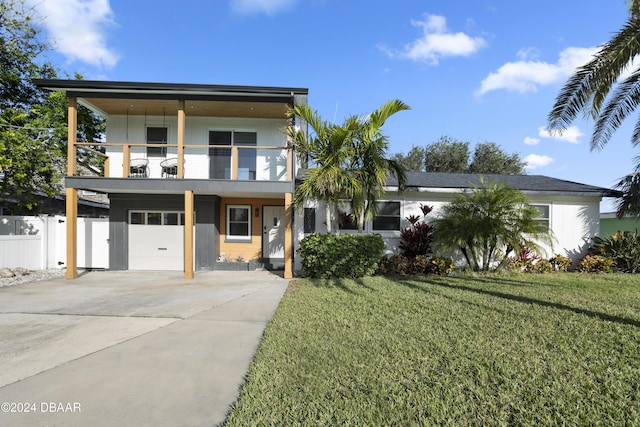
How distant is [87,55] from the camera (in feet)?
46.5

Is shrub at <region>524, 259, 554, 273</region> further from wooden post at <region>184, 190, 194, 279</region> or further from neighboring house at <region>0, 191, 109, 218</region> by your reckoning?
neighboring house at <region>0, 191, 109, 218</region>

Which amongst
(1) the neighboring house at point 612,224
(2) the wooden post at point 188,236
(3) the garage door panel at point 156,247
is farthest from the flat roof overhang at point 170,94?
(1) the neighboring house at point 612,224

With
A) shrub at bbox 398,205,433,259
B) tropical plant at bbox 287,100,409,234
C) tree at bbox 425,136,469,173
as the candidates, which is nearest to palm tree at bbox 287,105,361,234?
tropical plant at bbox 287,100,409,234

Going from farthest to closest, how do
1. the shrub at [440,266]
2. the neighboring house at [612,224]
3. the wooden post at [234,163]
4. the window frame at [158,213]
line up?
the neighboring house at [612,224]
the window frame at [158,213]
the shrub at [440,266]
the wooden post at [234,163]

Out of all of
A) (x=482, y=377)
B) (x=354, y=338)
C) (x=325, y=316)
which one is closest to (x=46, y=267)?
(x=325, y=316)

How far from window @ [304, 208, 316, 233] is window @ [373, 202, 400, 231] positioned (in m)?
2.21

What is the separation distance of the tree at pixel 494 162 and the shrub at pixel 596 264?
23.3 meters

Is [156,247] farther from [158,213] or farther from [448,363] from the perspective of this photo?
[448,363]

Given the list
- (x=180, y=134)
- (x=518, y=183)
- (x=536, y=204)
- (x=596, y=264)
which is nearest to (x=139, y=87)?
(x=180, y=134)

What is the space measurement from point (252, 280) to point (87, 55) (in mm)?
13140

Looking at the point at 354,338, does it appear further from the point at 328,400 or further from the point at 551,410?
the point at 551,410

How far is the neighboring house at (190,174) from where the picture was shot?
972 cm

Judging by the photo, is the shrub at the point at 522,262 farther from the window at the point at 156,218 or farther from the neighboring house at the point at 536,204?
the window at the point at 156,218

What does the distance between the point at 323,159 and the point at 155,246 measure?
7.13m
